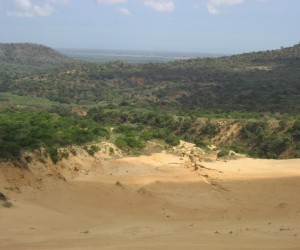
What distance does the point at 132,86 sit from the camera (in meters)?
82.2

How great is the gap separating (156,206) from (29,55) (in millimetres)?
174082

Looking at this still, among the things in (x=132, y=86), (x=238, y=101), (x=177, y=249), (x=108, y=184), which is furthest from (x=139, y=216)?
(x=132, y=86)

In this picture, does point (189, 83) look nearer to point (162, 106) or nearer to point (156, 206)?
point (162, 106)

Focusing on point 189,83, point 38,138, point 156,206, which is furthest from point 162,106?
point 156,206

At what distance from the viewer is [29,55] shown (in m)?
178

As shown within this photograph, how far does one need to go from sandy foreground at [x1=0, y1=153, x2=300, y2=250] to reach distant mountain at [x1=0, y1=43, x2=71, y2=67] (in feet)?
502

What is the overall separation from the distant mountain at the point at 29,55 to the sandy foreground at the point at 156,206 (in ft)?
502

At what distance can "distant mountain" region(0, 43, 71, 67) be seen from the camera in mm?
168038

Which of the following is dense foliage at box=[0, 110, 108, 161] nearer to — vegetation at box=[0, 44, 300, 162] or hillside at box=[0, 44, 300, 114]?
vegetation at box=[0, 44, 300, 162]

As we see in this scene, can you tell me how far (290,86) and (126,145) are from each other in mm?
48013

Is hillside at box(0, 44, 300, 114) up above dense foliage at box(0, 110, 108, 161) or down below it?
below

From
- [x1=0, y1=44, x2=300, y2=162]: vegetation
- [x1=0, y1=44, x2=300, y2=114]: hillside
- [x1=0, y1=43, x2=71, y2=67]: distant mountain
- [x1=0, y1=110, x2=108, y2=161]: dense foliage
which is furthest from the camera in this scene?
[x1=0, y1=43, x2=71, y2=67]: distant mountain

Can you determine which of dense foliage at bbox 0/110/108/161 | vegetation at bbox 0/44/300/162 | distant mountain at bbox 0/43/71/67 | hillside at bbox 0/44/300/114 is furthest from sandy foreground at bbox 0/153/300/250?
distant mountain at bbox 0/43/71/67

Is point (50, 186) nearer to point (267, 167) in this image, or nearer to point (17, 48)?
point (267, 167)
